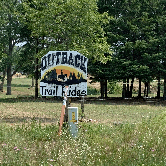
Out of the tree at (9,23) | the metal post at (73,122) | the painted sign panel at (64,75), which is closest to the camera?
the metal post at (73,122)

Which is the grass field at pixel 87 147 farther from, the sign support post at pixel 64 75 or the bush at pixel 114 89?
the bush at pixel 114 89

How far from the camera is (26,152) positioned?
7312 millimetres

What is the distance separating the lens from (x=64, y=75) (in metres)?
10.9

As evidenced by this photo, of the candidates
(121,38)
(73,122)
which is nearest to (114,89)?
(121,38)

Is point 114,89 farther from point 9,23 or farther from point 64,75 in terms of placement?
point 64,75

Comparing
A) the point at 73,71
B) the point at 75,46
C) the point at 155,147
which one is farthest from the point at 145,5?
the point at 155,147

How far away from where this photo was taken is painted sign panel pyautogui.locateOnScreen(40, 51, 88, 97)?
10883mm

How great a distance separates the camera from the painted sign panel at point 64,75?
1088cm

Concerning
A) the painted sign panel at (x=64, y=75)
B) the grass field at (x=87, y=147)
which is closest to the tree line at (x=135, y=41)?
the painted sign panel at (x=64, y=75)

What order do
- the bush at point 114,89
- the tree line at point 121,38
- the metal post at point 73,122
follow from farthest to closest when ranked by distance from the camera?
1. the bush at point 114,89
2. the tree line at point 121,38
3. the metal post at point 73,122

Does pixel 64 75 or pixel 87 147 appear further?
pixel 64 75

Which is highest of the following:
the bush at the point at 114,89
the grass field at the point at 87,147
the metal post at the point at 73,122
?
the bush at the point at 114,89

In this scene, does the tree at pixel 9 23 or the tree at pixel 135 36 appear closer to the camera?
the tree at pixel 135 36

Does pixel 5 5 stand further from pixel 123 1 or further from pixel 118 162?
pixel 118 162
